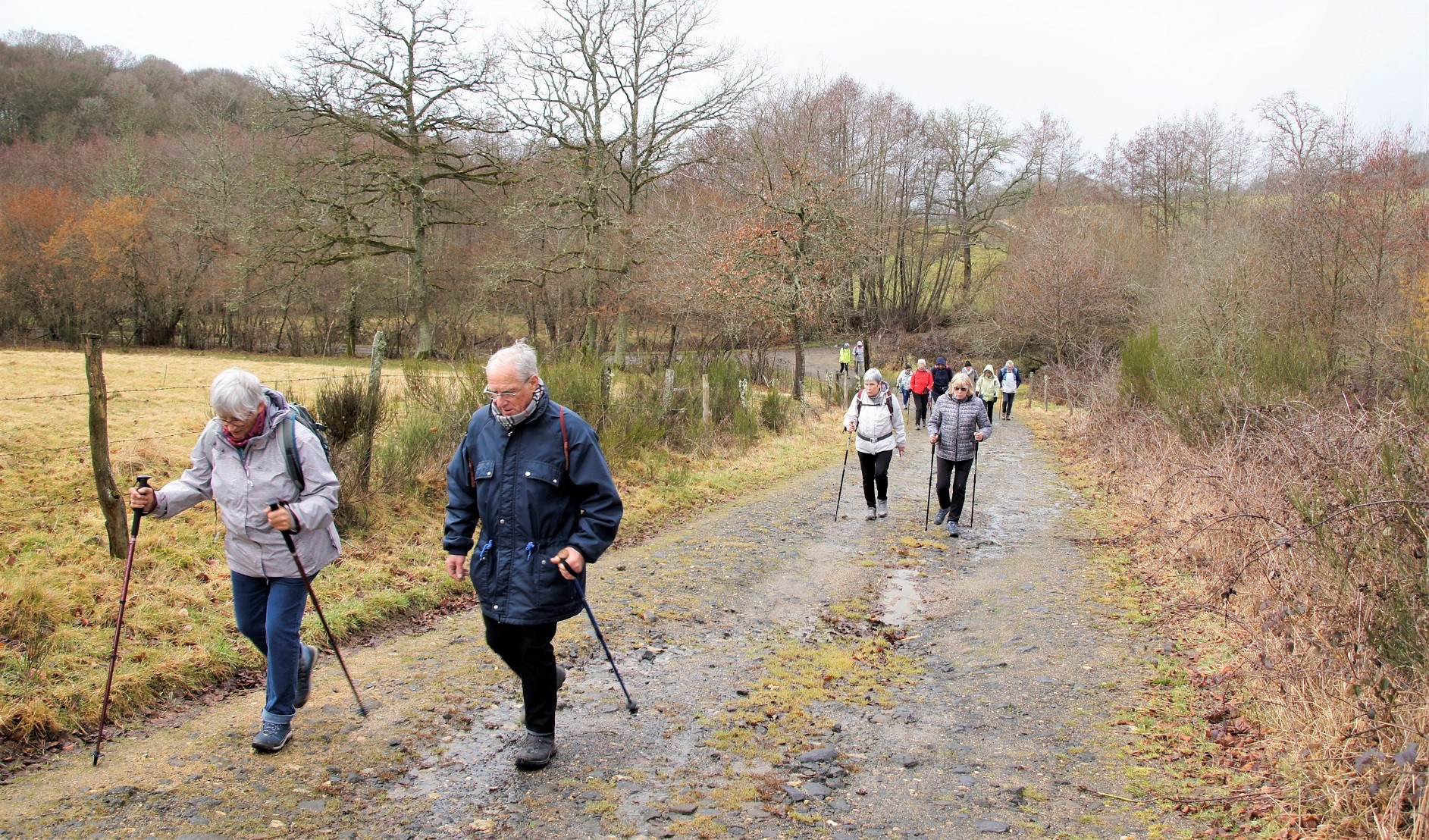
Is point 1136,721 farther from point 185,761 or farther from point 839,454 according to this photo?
point 839,454

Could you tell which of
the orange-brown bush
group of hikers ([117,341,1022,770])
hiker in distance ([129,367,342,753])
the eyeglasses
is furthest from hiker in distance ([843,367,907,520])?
hiker in distance ([129,367,342,753])

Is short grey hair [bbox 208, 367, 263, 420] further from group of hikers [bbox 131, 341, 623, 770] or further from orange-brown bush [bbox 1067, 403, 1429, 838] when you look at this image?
orange-brown bush [bbox 1067, 403, 1429, 838]

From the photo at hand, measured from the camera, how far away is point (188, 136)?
37.5 meters

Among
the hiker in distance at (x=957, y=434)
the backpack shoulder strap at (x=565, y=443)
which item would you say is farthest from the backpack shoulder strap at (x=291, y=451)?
the hiker in distance at (x=957, y=434)

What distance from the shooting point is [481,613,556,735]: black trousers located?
160 inches

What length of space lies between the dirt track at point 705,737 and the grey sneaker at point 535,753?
0.05 metres

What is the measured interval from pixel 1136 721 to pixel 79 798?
17.4 feet

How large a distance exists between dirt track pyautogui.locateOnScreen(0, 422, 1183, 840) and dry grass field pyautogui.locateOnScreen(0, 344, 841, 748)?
0.38 m

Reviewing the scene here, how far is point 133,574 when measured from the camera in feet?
20.2

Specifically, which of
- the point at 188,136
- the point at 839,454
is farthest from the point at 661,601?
the point at 188,136

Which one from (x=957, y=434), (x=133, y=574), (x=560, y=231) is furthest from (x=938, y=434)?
(x=560, y=231)

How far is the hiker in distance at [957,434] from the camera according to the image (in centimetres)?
1012

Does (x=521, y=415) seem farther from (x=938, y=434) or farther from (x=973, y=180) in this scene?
(x=973, y=180)

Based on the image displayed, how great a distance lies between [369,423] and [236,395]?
5.34 m
